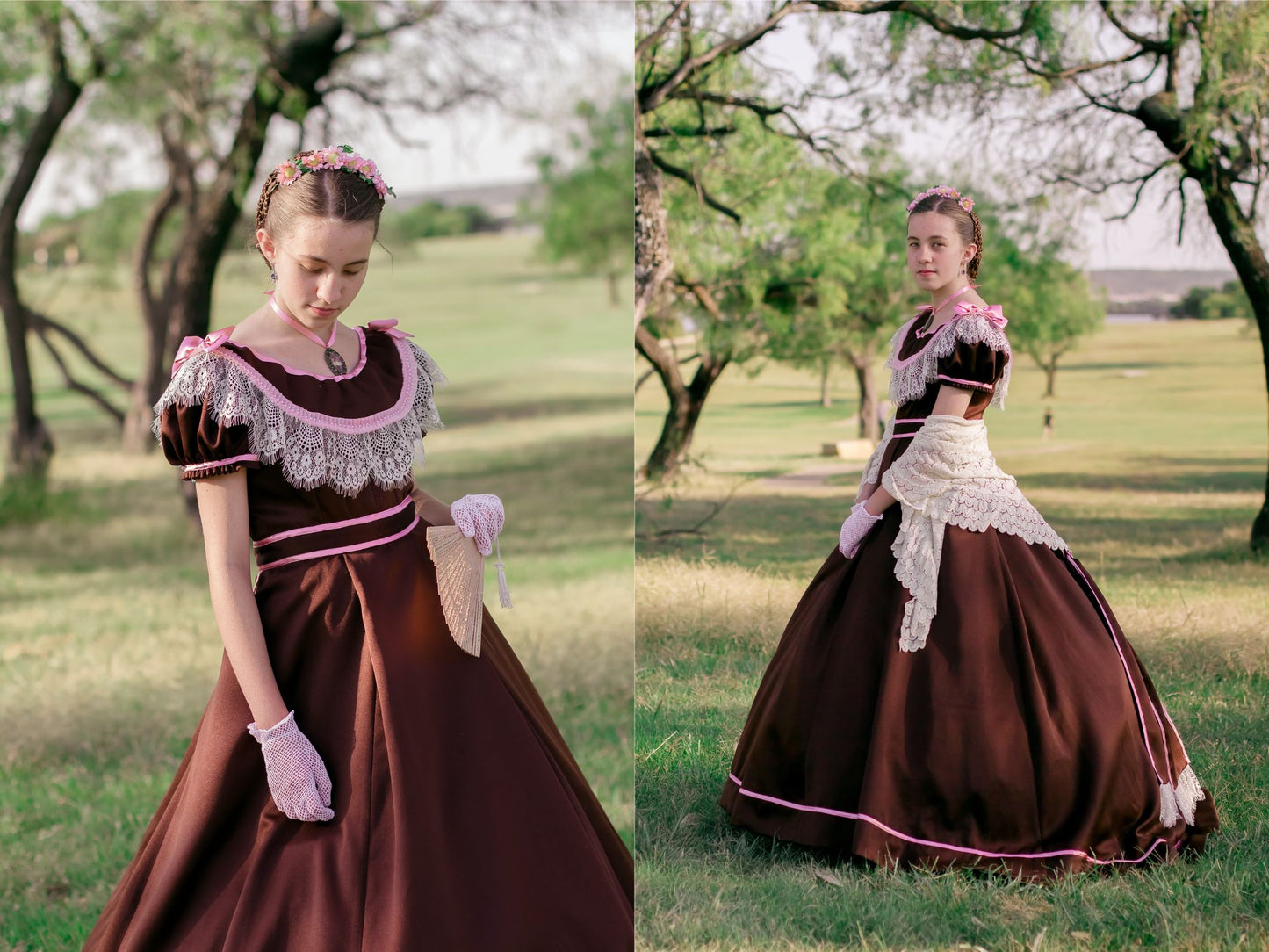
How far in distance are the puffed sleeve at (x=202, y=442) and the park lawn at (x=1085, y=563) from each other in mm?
1437

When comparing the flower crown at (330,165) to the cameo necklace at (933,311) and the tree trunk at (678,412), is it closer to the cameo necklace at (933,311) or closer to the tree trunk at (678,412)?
the cameo necklace at (933,311)

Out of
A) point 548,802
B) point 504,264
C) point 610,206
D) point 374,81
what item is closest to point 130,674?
point 548,802

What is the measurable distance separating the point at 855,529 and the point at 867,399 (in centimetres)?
253

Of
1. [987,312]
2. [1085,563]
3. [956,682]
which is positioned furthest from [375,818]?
[1085,563]

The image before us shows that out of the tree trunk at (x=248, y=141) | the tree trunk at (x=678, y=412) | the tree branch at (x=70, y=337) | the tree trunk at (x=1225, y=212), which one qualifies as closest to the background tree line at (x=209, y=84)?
the tree trunk at (x=248, y=141)

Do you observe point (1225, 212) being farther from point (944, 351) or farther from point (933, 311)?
point (944, 351)

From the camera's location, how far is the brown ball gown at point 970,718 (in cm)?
296

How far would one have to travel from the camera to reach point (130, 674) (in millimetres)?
5762

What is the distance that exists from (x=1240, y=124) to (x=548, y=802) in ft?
12.5

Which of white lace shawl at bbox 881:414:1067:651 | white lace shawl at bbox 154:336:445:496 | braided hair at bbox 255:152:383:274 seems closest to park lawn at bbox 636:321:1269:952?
white lace shawl at bbox 881:414:1067:651

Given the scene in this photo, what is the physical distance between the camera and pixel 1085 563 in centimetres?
471

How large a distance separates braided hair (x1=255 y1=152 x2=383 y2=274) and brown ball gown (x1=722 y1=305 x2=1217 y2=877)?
5.05 feet

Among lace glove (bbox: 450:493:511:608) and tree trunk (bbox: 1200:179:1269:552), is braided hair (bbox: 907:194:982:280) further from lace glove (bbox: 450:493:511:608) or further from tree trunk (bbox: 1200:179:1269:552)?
tree trunk (bbox: 1200:179:1269:552)

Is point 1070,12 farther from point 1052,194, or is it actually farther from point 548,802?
point 548,802
